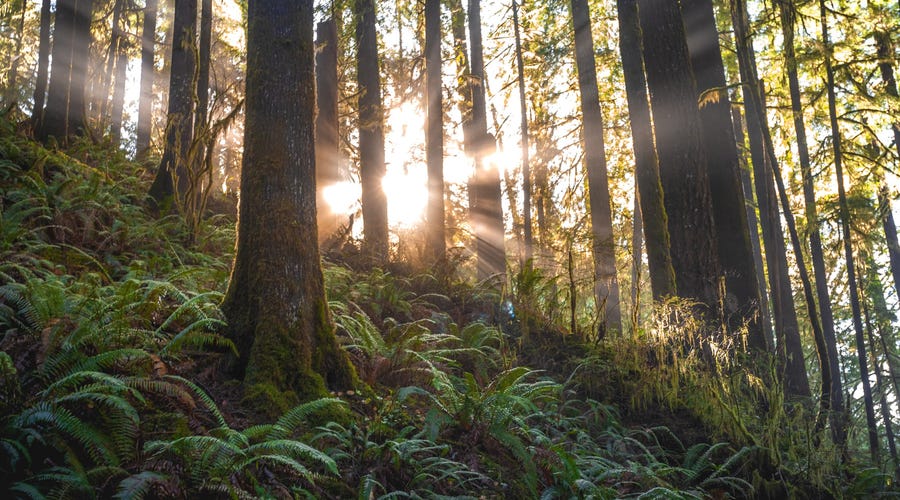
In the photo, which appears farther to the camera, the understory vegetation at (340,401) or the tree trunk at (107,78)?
Answer: the tree trunk at (107,78)

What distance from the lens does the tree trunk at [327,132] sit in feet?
35.1

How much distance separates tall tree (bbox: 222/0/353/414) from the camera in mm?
4098

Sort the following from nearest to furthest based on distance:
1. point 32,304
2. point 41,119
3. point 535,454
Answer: point 32,304
point 535,454
point 41,119

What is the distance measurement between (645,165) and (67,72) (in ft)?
31.4

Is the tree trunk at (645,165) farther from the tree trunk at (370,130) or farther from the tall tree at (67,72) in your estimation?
the tall tree at (67,72)

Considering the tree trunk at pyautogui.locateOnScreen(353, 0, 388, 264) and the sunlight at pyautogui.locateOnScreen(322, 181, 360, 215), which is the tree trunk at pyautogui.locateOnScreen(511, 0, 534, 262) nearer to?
the sunlight at pyautogui.locateOnScreen(322, 181, 360, 215)

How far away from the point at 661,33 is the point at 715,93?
1.06 meters

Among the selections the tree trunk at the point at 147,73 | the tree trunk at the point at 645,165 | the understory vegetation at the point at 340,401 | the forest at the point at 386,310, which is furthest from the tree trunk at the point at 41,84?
the tree trunk at the point at 645,165

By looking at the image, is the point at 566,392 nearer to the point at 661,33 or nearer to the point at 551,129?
the point at 661,33

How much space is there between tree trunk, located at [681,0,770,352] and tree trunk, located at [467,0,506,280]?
5.09 metres

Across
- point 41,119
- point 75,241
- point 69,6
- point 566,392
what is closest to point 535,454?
point 566,392

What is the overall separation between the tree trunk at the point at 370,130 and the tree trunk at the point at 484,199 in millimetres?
2487

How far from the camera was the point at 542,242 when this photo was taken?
1412 cm

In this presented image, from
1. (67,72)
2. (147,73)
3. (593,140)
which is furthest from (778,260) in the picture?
(147,73)
